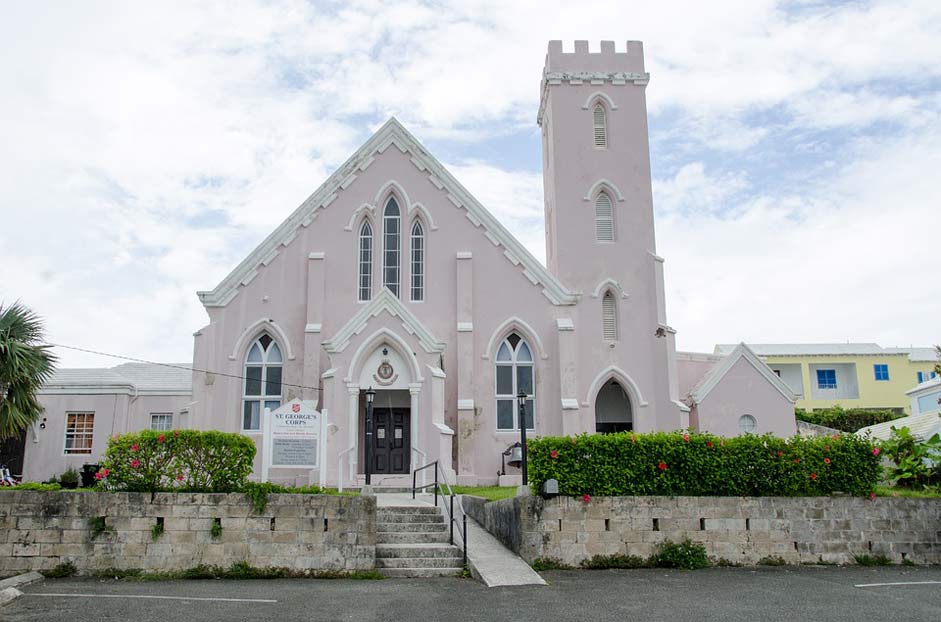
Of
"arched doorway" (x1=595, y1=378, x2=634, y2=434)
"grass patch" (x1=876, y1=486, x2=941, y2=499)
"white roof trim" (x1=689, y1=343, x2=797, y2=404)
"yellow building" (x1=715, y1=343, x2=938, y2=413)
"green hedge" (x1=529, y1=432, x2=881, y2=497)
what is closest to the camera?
"green hedge" (x1=529, y1=432, x2=881, y2=497)

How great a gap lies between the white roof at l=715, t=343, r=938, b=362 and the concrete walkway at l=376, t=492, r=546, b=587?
35.0 m

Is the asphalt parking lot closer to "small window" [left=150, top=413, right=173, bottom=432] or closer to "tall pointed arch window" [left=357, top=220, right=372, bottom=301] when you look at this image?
"tall pointed arch window" [left=357, top=220, right=372, bottom=301]

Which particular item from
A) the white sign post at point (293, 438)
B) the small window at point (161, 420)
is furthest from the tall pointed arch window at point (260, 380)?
the white sign post at point (293, 438)

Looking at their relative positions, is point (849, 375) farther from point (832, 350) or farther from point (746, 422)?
point (746, 422)

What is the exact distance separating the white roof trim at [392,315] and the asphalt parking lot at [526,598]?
1127cm

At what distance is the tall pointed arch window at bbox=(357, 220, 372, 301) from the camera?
27406mm

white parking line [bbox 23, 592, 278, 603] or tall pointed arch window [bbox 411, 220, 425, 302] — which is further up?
tall pointed arch window [bbox 411, 220, 425, 302]

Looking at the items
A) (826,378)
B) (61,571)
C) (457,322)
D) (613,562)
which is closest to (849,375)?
(826,378)

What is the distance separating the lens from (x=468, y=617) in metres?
11.2

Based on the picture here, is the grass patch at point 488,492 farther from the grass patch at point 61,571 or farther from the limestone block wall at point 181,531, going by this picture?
the grass patch at point 61,571

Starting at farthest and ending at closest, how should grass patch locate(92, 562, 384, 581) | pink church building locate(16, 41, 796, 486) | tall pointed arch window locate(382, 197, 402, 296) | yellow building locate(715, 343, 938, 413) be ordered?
yellow building locate(715, 343, 938, 413)
tall pointed arch window locate(382, 197, 402, 296)
pink church building locate(16, 41, 796, 486)
grass patch locate(92, 562, 384, 581)

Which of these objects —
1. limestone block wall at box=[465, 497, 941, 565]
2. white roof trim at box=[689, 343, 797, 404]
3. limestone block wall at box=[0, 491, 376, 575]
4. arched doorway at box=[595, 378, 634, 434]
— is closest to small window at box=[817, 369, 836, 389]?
white roof trim at box=[689, 343, 797, 404]

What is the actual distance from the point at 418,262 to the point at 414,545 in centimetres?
1345

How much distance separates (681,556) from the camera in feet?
48.5
